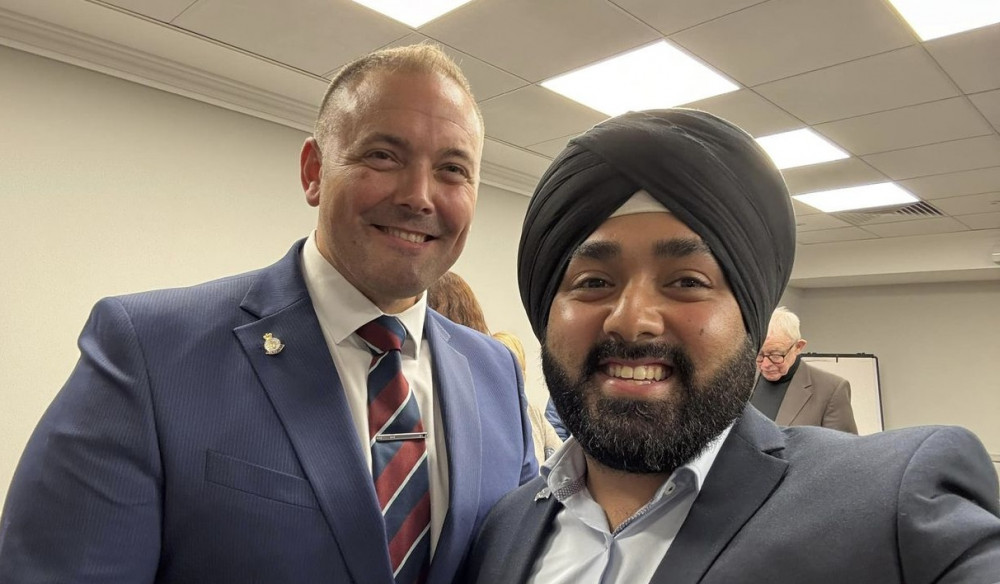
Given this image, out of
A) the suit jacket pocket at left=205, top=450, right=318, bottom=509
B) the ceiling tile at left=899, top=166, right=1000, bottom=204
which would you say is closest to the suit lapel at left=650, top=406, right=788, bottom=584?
the suit jacket pocket at left=205, top=450, right=318, bottom=509

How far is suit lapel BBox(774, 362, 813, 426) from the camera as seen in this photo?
3871 mm

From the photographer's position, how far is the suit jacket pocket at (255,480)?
1.02 m

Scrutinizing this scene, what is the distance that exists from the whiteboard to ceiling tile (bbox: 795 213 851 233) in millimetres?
2246

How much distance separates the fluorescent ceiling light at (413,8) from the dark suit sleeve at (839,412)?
9.60 ft

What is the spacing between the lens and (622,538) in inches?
39.4

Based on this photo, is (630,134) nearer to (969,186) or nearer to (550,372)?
(550,372)

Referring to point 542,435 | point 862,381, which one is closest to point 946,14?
point 542,435

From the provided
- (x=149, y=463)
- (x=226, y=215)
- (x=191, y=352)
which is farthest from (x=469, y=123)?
(x=226, y=215)

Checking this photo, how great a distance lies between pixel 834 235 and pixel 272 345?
7.88 metres

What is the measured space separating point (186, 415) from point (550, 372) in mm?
582

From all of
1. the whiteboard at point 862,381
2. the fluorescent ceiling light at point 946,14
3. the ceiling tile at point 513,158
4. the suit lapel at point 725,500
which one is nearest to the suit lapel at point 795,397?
the fluorescent ceiling light at point 946,14

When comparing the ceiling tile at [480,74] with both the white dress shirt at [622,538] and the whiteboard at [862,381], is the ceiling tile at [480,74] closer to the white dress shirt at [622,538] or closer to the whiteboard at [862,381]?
the white dress shirt at [622,538]

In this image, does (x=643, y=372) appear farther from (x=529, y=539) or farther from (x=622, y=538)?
(x=529, y=539)

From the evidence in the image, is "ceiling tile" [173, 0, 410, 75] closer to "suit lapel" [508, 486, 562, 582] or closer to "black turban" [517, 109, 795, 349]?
"black turban" [517, 109, 795, 349]
